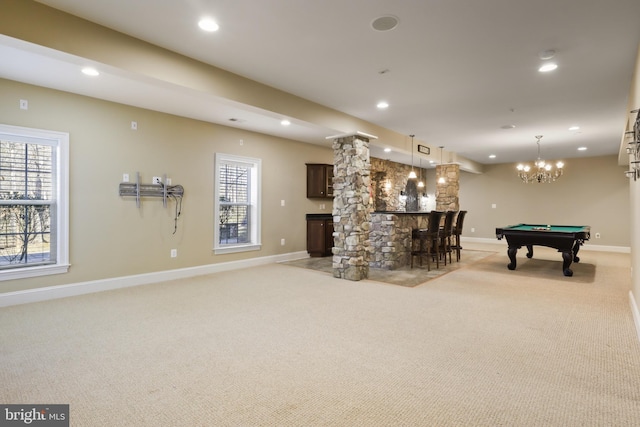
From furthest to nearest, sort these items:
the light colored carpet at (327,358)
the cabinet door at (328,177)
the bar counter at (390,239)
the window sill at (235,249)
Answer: the cabinet door at (328,177) → the bar counter at (390,239) → the window sill at (235,249) → the light colored carpet at (327,358)

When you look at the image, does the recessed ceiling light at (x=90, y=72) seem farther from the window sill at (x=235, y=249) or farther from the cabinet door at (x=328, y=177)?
the cabinet door at (x=328, y=177)

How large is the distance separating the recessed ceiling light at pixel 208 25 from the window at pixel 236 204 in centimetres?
324

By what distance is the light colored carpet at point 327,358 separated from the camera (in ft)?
6.01

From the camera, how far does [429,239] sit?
19.5 feet

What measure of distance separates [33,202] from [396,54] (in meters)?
4.58

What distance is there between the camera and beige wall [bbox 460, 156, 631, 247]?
8.88m

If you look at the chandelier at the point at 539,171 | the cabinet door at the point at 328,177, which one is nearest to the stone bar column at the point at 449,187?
the chandelier at the point at 539,171

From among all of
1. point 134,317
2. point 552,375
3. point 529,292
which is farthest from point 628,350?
point 134,317

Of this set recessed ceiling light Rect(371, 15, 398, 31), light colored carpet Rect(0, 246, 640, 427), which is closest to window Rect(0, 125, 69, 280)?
light colored carpet Rect(0, 246, 640, 427)

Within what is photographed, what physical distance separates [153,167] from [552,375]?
529 centimetres

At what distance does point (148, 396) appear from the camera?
1.98 metres

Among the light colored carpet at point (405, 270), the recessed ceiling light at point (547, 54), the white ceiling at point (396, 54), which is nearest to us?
the white ceiling at point (396, 54)

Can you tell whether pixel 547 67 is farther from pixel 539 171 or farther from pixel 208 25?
pixel 539 171

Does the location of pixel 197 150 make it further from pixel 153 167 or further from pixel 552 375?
pixel 552 375
